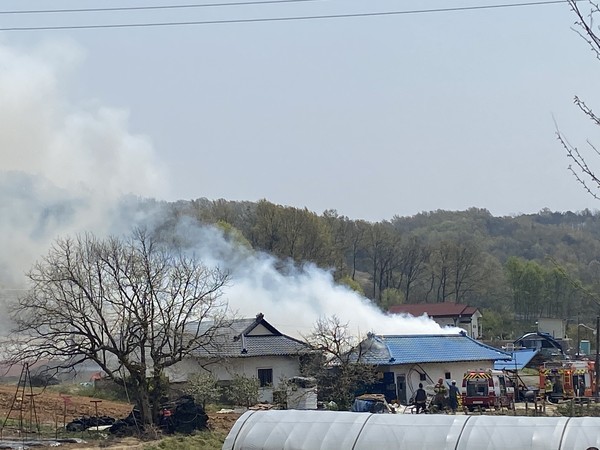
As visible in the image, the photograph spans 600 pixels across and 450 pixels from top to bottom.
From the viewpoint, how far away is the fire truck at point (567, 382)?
41.6 m

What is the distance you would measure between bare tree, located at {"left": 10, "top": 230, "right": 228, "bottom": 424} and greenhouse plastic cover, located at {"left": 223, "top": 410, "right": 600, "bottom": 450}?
11.9 metres

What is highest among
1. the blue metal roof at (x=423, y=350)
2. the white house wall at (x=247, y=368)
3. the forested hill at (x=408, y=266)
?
the forested hill at (x=408, y=266)

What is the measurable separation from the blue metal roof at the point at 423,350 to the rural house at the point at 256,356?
3.26 m

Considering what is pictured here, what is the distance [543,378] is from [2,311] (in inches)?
1453

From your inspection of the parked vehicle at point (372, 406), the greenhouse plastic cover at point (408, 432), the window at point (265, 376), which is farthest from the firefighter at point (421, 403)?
the greenhouse plastic cover at point (408, 432)

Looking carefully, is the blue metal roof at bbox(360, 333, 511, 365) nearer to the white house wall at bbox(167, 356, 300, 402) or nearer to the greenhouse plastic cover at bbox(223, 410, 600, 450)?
the white house wall at bbox(167, 356, 300, 402)

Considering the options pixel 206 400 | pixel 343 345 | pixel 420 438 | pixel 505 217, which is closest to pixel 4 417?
pixel 206 400

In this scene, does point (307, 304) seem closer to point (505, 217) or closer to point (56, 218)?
point (56, 218)

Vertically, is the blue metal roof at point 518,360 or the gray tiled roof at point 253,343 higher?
the gray tiled roof at point 253,343

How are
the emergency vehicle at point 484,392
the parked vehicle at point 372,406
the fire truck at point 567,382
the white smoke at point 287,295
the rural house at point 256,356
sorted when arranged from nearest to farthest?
the parked vehicle at point 372,406
the emergency vehicle at point 484,392
the fire truck at point 567,382
the rural house at point 256,356
the white smoke at point 287,295

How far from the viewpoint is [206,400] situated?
38.4 metres

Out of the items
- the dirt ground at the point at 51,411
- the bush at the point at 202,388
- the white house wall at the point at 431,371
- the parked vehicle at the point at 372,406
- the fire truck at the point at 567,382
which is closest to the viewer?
the dirt ground at the point at 51,411

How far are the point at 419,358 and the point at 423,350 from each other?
1.50m

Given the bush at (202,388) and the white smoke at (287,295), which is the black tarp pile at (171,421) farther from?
the white smoke at (287,295)
